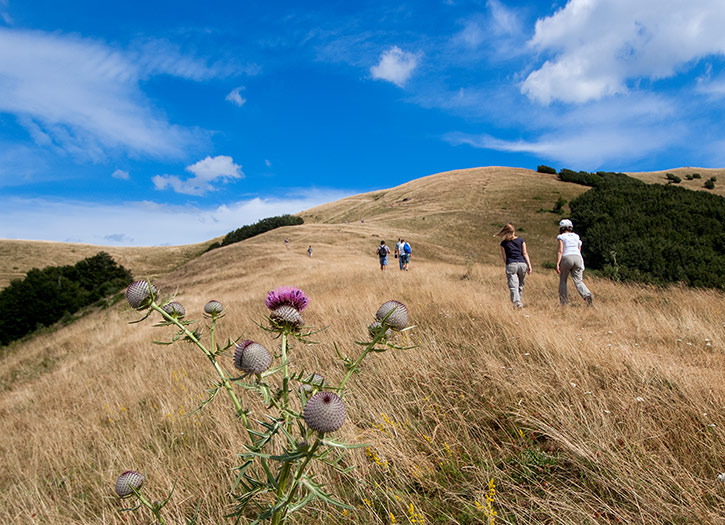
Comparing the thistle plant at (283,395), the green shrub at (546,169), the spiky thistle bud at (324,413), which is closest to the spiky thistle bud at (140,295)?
the thistle plant at (283,395)

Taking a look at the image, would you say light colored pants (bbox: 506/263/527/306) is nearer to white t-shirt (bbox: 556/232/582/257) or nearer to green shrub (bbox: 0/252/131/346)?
white t-shirt (bbox: 556/232/582/257)

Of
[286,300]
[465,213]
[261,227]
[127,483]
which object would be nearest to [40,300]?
[261,227]

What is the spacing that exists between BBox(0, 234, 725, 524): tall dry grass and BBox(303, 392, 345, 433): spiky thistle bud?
70 cm

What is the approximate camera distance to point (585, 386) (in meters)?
2.86

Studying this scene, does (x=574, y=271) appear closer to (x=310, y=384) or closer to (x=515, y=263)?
(x=515, y=263)

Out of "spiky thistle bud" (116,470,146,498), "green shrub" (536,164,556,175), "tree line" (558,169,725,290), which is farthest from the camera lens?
"green shrub" (536,164,556,175)

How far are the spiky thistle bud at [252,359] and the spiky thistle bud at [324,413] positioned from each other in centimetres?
31

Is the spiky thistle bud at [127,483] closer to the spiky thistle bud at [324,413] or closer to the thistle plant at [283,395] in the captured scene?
the thistle plant at [283,395]

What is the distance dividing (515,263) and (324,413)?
8.25 metres

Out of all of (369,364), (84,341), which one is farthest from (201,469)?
(84,341)

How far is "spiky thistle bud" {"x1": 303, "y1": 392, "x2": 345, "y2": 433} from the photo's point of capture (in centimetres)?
117

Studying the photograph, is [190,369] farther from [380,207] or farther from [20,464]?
[380,207]

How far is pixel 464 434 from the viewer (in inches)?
98.4

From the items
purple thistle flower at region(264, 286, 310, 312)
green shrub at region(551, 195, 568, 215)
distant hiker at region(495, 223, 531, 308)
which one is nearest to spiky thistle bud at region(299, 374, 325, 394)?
purple thistle flower at region(264, 286, 310, 312)
